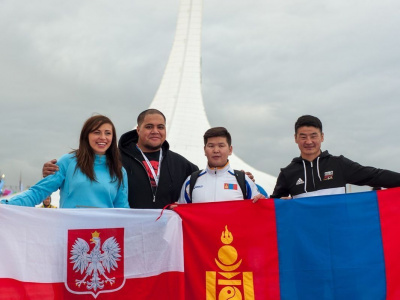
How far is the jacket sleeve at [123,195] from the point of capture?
4051mm

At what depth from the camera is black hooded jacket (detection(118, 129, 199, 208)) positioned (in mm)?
4371

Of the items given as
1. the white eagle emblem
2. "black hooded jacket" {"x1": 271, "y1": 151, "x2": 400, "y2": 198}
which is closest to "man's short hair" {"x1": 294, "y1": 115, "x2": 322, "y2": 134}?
"black hooded jacket" {"x1": 271, "y1": 151, "x2": 400, "y2": 198}

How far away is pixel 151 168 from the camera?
174 inches

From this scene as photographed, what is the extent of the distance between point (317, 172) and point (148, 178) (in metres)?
1.43

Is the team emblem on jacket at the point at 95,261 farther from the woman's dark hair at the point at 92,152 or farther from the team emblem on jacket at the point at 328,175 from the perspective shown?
the team emblem on jacket at the point at 328,175

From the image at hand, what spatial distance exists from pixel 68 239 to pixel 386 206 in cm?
250

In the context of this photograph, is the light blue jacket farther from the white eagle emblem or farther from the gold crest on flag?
the gold crest on flag

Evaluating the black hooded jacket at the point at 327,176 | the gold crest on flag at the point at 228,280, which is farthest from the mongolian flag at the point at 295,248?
the black hooded jacket at the point at 327,176

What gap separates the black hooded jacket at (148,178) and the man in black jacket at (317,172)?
89 cm

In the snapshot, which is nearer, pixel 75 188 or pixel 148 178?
pixel 75 188

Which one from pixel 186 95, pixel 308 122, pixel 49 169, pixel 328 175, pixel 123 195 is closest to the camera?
pixel 49 169

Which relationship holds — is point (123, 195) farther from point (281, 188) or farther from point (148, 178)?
point (281, 188)

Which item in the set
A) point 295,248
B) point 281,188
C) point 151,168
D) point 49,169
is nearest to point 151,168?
point 151,168

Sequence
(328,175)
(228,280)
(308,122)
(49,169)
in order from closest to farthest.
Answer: (49,169), (228,280), (328,175), (308,122)
